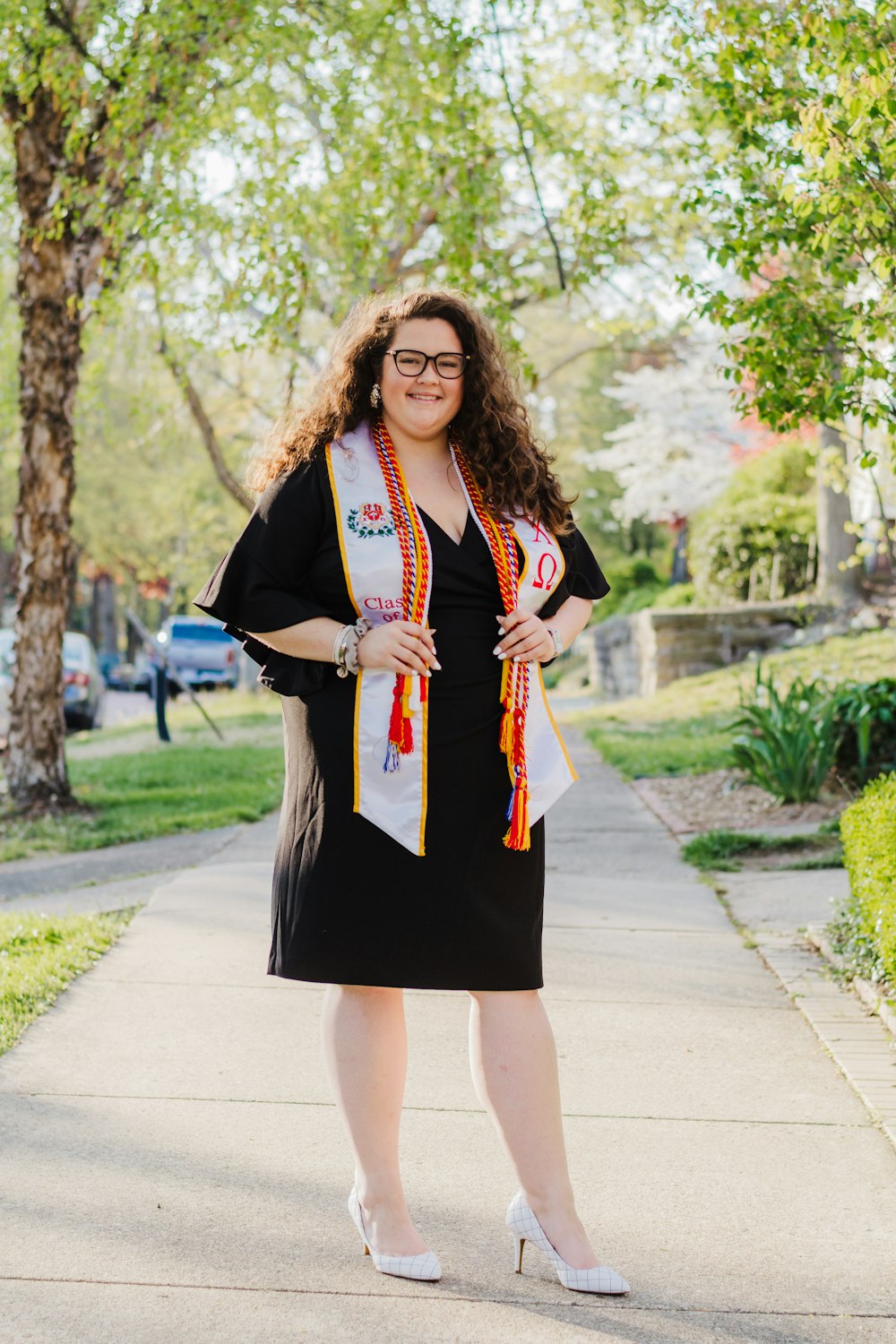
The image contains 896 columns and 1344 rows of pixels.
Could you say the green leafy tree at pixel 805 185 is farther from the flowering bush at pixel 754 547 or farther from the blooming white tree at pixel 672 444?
the blooming white tree at pixel 672 444

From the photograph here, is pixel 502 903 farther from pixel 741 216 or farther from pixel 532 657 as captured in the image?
pixel 741 216

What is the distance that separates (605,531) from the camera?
38.0 m

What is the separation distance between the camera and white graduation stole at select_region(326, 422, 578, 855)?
2.81 metres

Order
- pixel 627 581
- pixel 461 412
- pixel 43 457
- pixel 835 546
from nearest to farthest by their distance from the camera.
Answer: pixel 461 412 → pixel 43 457 → pixel 835 546 → pixel 627 581

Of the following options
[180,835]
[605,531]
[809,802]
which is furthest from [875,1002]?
[605,531]

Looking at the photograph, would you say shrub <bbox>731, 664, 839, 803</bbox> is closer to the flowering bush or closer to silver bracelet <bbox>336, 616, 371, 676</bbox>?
silver bracelet <bbox>336, 616, 371, 676</bbox>

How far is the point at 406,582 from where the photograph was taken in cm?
285

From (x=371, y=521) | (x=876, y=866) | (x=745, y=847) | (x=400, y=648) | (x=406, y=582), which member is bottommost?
(x=745, y=847)

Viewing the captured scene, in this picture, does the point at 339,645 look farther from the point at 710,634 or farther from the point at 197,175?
the point at 710,634

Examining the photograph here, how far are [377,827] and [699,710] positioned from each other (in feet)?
39.0

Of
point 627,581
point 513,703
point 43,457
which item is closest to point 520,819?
point 513,703

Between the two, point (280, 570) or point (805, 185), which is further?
point (805, 185)

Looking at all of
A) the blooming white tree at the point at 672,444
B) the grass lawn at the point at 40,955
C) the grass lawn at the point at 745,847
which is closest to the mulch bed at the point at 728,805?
the grass lawn at the point at 745,847

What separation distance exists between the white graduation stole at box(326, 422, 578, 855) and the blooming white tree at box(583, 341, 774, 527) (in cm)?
2762
